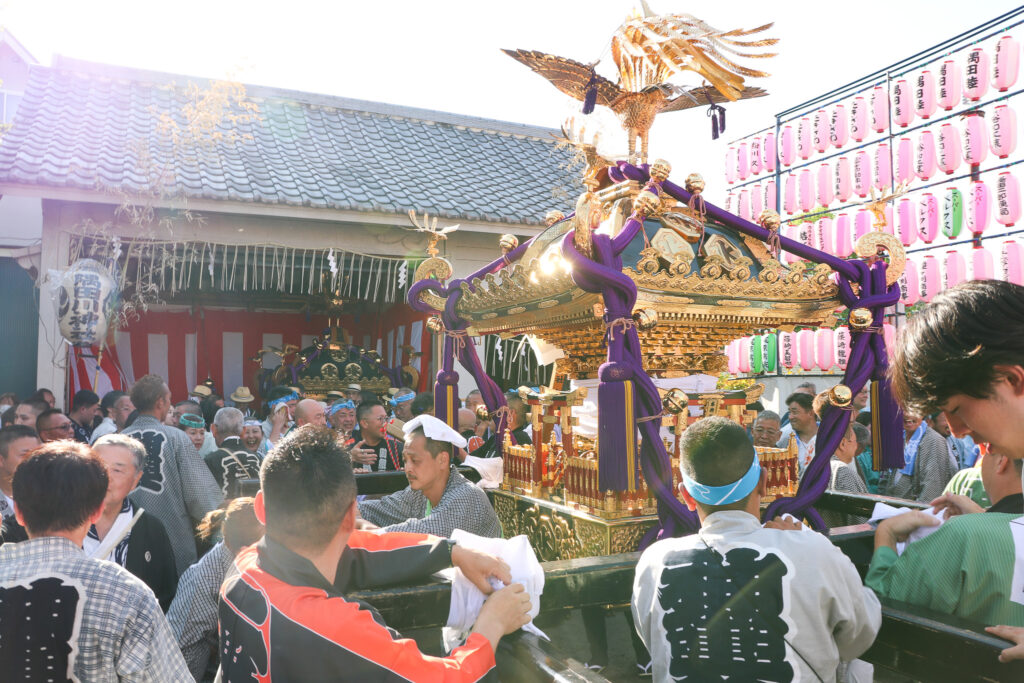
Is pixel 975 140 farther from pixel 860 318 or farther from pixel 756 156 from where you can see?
pixel 860 318

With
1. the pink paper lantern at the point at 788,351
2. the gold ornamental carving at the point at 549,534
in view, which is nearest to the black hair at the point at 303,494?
the gold ornamental carving at the point at 549,534

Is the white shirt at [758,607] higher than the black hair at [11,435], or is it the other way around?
the black hair at [11,435]

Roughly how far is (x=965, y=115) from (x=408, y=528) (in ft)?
33.2

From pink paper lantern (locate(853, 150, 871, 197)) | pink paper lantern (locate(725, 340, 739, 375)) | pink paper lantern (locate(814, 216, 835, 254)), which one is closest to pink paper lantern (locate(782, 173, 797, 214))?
pink paper lantern (locate(814, 216, 835, 254))

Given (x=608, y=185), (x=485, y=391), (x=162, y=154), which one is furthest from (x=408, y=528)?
(x=162, y=154)

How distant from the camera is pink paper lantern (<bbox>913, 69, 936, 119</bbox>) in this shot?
9.94 metres

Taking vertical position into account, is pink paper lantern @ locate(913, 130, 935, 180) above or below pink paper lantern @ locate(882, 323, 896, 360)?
above

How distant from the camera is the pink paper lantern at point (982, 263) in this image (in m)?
9.18

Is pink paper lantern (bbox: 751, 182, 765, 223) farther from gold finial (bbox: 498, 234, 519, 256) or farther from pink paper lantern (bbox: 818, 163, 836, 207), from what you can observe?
gold finial (bbox: 498, 234, 519, 256)

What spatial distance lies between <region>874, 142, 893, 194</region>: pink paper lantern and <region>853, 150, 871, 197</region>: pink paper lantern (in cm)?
15

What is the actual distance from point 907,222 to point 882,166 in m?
1.23

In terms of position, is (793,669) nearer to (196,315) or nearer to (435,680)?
(435,680)

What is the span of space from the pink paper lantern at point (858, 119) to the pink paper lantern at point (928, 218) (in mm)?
1763

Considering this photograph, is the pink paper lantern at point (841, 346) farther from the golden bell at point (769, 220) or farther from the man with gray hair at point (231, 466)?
the man with gray hair at point (231, 466)
